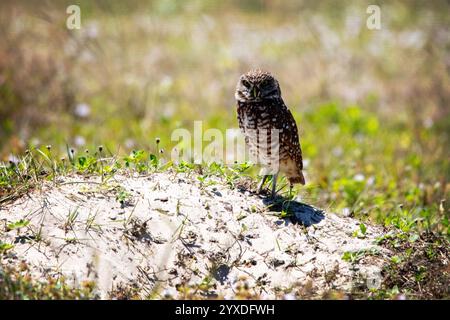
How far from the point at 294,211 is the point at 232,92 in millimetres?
5661

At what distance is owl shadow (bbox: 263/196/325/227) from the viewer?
4660 millimetres

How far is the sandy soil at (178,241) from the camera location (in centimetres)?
402

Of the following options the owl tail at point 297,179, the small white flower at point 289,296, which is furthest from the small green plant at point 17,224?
the owl tail at point 297,179

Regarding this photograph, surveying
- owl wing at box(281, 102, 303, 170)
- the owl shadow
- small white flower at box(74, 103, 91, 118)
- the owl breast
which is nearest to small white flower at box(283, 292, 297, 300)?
the owl shadow

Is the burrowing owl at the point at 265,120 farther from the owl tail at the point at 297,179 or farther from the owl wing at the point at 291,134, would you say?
the owl tail at the point at 297,179

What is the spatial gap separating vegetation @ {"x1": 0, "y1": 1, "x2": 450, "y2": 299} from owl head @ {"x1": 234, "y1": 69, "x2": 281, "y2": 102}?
534mm

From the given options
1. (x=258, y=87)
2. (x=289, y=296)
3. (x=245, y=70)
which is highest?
(x=258, y=87)

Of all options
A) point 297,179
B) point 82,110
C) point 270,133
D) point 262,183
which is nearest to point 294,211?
point 262,183

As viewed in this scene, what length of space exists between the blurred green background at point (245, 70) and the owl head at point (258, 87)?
5.02 ft

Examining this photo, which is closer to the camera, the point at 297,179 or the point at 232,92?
the point at 297,179

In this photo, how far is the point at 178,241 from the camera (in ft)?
14.0

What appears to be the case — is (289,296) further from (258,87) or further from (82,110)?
(82,110)
